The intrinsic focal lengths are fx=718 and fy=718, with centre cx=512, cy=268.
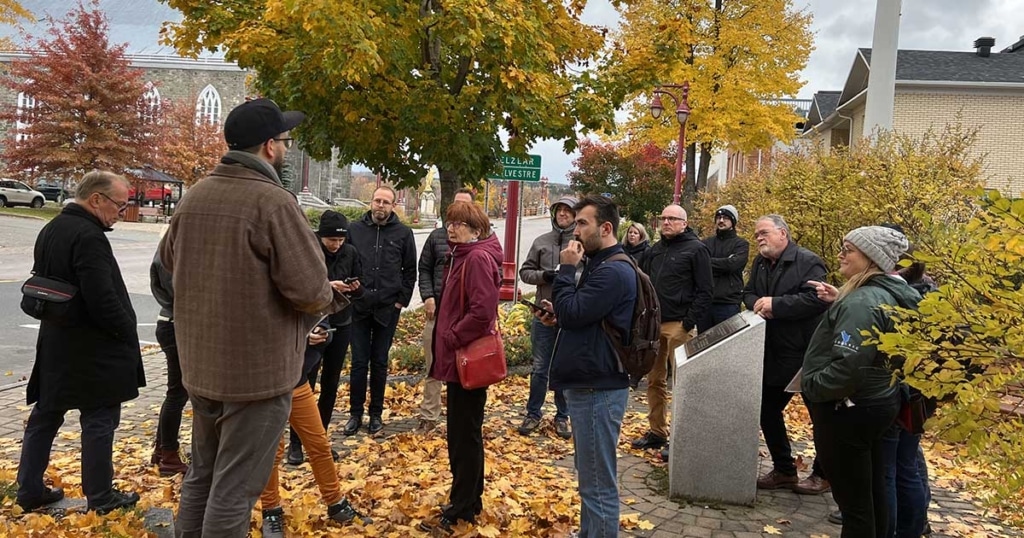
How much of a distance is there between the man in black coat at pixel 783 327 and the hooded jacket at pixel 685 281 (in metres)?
0.78

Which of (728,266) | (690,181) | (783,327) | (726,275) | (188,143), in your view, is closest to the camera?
(783,327)

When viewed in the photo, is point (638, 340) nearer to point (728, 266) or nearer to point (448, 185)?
point (728, 266)

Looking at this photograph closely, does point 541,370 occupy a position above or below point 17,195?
below

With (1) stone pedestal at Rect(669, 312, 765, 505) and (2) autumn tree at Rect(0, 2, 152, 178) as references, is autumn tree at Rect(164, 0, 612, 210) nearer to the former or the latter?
(1) stone pedestal at Rect(669, 312, 765, 505)

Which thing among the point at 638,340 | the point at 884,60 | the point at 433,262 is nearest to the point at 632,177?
the point at 884,60

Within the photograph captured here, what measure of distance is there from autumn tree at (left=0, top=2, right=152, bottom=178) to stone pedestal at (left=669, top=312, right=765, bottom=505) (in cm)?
3585

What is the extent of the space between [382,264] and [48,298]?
2.69 metres

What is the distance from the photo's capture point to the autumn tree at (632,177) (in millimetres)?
33406

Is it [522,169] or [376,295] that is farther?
[522,169]

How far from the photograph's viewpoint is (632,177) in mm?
34219

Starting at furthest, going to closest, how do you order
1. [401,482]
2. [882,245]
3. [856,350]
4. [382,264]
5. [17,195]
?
[17,195] < [382,264] < [401,482] < [882,245] < [856,350]

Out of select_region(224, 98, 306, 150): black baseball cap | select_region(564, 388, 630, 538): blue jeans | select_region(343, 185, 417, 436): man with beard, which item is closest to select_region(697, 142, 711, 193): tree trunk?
select_region(343, 185, 417, 436): man with beard

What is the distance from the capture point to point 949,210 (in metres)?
7.52

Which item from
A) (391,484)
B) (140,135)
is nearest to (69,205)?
Answer: (391,484)
